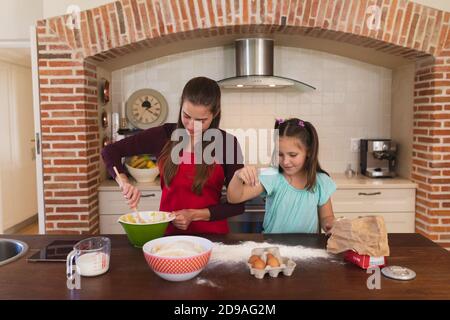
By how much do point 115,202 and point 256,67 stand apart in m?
1.71

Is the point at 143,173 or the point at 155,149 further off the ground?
the point at 155,149

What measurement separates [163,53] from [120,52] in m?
0.63

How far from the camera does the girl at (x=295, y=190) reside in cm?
210

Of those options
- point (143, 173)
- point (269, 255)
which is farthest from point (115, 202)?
point (269, 255)

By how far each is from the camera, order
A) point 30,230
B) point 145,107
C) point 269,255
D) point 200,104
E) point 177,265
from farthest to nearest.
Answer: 1. point 30,230
2. point 145,107
3. point 200,104
4. point 269,255
5. point 177,265

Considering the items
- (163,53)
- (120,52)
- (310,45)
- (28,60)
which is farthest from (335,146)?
(28,60)

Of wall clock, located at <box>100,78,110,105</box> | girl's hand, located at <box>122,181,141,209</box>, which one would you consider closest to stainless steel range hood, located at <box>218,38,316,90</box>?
wall clock, located at <box>100,78,110,105</box>

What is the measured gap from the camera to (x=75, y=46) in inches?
133

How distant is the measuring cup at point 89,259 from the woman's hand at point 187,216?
0.48 m

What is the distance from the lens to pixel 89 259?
1.49 m

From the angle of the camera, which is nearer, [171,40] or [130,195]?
[130,195]

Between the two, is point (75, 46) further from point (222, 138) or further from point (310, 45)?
point (310, 45)

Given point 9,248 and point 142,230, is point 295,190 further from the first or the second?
point 9,248
